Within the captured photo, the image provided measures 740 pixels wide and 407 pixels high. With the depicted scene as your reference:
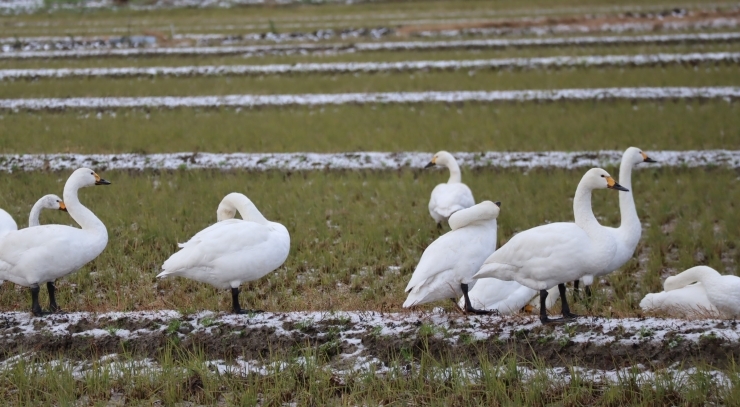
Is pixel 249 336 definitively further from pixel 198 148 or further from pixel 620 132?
pixel 620 132

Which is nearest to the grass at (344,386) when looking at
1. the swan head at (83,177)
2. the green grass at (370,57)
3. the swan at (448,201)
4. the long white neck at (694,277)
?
the long white neck at (694,277)

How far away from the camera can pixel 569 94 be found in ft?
59.0

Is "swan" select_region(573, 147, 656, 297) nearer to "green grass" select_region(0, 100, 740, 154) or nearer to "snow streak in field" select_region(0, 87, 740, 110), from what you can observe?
"green grass" select_region(0, 100, 740, 154)

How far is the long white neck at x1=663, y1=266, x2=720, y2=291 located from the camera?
278 inches

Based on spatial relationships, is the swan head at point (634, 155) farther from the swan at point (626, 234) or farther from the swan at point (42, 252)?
the swan at point (42, 252)

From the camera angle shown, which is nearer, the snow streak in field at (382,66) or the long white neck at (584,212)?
the long white neck at (584,212)

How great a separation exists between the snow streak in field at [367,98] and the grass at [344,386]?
40.0 ft

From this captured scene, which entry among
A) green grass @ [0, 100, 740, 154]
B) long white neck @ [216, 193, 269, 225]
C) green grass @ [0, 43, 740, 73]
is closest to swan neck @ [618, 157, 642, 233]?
long white neck @ [216, 193, 269, 225]

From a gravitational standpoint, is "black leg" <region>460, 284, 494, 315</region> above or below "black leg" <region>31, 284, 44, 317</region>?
below

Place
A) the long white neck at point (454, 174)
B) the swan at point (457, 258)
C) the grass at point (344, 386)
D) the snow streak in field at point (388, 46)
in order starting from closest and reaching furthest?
the grass at point (344, 386) → the swan at point (457, 258) → the long white neck at point (454, 174) → the snow streak in field at point (388, 46)

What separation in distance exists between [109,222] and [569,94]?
10467mm

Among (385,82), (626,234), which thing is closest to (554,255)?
(626,234)

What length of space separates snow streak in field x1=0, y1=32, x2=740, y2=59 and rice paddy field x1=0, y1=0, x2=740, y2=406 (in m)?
0.17

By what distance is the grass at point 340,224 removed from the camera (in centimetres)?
838
